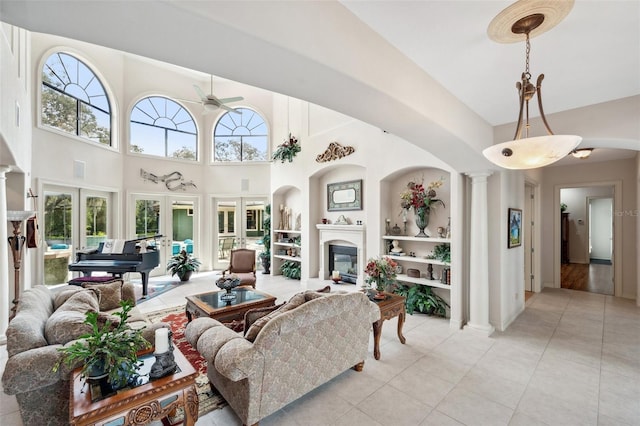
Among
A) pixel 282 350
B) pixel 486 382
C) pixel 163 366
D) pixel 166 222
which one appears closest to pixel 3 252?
pixel 163 366

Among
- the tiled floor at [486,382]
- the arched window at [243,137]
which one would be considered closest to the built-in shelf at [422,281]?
the tiled floor at [486,382]

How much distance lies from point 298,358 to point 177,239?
6923mm

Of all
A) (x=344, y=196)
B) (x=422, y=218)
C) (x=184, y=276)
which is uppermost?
(x=344, y=196)

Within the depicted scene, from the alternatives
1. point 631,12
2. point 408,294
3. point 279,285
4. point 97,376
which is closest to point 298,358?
point 97,376

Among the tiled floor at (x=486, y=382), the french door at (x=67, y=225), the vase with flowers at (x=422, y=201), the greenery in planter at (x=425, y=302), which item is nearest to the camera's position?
the tiled floor at (x=486, y=382)

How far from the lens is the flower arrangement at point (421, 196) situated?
455 centimetres

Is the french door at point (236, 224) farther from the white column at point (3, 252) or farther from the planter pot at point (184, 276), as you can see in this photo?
the white column at point (3, 252)

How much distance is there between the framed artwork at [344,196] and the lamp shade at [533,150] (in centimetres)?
380

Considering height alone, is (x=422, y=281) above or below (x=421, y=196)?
below

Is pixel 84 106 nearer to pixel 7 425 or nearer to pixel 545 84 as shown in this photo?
pixel 7 425

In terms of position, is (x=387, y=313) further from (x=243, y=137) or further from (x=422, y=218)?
(x=243, y=137)

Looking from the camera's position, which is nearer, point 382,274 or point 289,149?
point 382,274

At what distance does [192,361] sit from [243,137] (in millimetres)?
6844

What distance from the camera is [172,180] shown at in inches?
306
